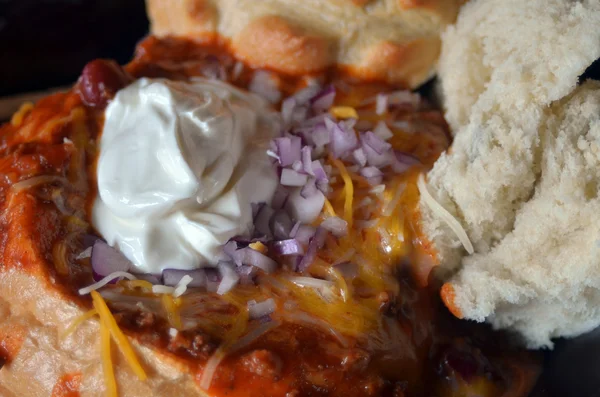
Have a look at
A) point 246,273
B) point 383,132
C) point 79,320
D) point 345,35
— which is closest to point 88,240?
point 79,320

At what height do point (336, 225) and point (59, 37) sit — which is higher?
point (336, 225)

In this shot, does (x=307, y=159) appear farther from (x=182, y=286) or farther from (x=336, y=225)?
(x=182, y=286)

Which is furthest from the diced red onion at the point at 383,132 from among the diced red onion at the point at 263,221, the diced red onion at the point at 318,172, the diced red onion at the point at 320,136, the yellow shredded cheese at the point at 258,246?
the yellow shredded cheese at the point at 258,246

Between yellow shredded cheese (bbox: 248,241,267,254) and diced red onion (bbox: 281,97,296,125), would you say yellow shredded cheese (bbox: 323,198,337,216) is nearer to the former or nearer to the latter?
yellow shredded cheese (bbox: 248,241,267,254)

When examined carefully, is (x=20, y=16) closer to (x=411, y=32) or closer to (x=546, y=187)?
(x=411, y=32)

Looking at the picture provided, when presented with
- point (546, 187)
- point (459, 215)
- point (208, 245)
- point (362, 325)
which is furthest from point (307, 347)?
point (546, 187)

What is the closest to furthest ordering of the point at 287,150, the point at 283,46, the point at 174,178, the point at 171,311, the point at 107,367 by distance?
the point at 107,367 → the point at 171,311 → the point at 174,178 → the point at 287,150 → the point at 283,46
